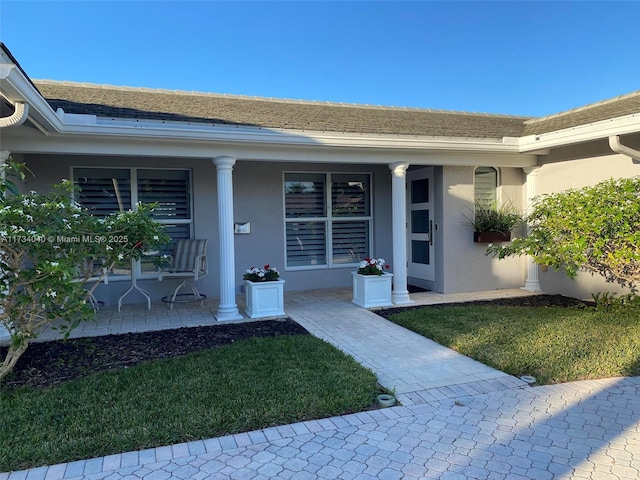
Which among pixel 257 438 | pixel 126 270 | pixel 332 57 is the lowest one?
pixel 257 438

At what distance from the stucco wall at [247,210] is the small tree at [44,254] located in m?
3.34

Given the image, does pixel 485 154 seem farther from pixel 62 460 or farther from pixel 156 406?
pixel 62 460

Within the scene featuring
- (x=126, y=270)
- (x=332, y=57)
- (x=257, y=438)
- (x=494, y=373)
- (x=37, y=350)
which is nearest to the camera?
(x=257, y=438)

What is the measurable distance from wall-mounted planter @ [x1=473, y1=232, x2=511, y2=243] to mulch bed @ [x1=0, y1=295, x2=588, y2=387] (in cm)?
375

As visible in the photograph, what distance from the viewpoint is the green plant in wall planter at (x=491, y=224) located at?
24.3 ft

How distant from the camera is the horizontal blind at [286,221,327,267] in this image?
811 cm

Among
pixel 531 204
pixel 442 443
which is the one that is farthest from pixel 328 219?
pixel 442 443

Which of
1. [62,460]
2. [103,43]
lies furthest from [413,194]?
[103,43]

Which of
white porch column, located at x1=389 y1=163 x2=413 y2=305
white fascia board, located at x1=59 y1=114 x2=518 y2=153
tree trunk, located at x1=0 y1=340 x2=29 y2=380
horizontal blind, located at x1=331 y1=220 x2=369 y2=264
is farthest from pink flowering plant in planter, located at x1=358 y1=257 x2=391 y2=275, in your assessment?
tree trunk, located at x1=0 y1=340 x2=29 y2=380

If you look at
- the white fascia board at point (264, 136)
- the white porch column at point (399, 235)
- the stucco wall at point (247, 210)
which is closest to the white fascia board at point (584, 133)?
the white fascia board at point (264, 136)

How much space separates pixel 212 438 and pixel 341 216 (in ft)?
19.9

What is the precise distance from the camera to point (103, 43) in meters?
10.1

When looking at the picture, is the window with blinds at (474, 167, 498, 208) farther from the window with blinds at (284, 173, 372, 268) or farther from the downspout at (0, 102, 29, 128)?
the downspout at (0, 102, 29, 128)

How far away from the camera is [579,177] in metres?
6.82
